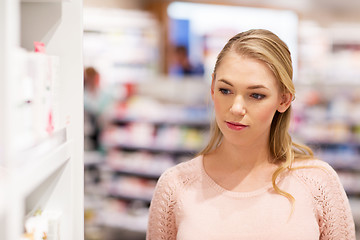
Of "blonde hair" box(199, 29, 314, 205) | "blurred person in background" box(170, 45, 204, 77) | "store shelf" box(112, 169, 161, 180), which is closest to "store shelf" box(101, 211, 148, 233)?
"store shelf" box(112, 169, 161, 180)

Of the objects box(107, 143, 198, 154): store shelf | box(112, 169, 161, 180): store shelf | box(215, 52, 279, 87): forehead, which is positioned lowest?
box(112, 169, 161, 180): store shelf

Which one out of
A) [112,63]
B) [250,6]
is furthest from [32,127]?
[250,6]

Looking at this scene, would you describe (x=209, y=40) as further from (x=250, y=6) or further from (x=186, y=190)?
(x=186, y=190)

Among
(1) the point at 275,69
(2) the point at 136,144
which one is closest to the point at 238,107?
(1) the point at 275,69

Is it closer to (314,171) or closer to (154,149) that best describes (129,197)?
(154,149)

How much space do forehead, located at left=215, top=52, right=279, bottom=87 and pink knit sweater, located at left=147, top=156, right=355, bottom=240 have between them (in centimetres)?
43

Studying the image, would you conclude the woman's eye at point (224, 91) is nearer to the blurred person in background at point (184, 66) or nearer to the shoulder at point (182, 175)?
the shoulder at point (182, 175)

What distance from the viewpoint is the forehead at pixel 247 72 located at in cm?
174

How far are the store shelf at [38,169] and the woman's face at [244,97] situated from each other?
59 cm

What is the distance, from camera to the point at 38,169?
128 cm

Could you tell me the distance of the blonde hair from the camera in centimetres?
177

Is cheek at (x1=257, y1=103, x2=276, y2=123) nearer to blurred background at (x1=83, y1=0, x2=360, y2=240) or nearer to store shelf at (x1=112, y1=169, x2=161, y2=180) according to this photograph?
blurred background at (x1=83, y1=0, x2=360, y2=240)

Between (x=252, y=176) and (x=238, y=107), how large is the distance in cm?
36

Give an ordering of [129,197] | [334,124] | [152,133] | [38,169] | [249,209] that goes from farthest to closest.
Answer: [129,197], [152,133], [334,124], [249,209], [38,169]
